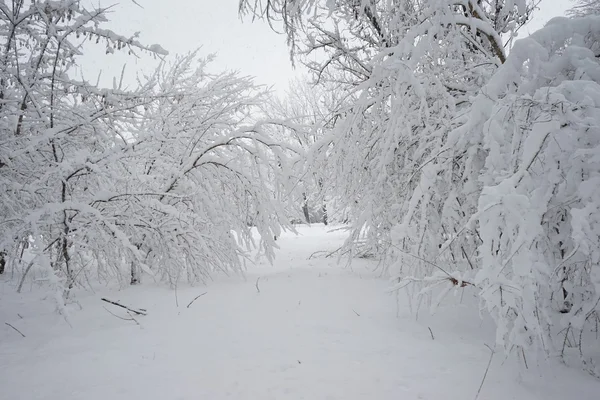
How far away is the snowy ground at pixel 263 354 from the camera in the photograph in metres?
2.18

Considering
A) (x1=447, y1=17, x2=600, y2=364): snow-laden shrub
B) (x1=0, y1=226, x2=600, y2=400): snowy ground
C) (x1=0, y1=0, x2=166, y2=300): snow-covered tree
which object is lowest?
(x1=0, y1=226, x2=600, y2=400): snowy ground

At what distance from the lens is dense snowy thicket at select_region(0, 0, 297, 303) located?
3455mm

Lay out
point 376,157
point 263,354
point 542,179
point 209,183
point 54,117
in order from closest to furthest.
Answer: point 542,179
point 263,354
point 376,157
point 54,117
point 209,183

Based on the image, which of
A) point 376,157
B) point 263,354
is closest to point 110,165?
point 263,354

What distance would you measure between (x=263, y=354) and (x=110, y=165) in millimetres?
2834

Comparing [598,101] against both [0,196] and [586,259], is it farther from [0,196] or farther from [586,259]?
[0,196]

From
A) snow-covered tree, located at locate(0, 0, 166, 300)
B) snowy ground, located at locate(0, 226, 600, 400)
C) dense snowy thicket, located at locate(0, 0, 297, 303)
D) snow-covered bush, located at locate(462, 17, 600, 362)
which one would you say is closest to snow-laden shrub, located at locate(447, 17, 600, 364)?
Answer: snow-covered bush, located at locate(462, 17, 600, 362)

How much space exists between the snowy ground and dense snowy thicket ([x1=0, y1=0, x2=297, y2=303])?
0.58 metres

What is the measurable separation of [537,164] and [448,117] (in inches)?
53.5

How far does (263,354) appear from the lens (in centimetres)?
271

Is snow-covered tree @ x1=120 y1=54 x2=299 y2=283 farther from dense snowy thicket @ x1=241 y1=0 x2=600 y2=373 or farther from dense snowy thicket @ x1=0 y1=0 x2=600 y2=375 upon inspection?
dense snowy thicket @ x1=241 y1=0 x2=600 y2=373

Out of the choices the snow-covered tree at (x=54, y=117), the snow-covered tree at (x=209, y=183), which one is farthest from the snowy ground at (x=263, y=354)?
the snow-covered tree at (x=209, y=183)

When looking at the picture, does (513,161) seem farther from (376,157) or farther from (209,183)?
(209,183)

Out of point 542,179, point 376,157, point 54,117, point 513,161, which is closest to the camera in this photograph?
point 542,179
